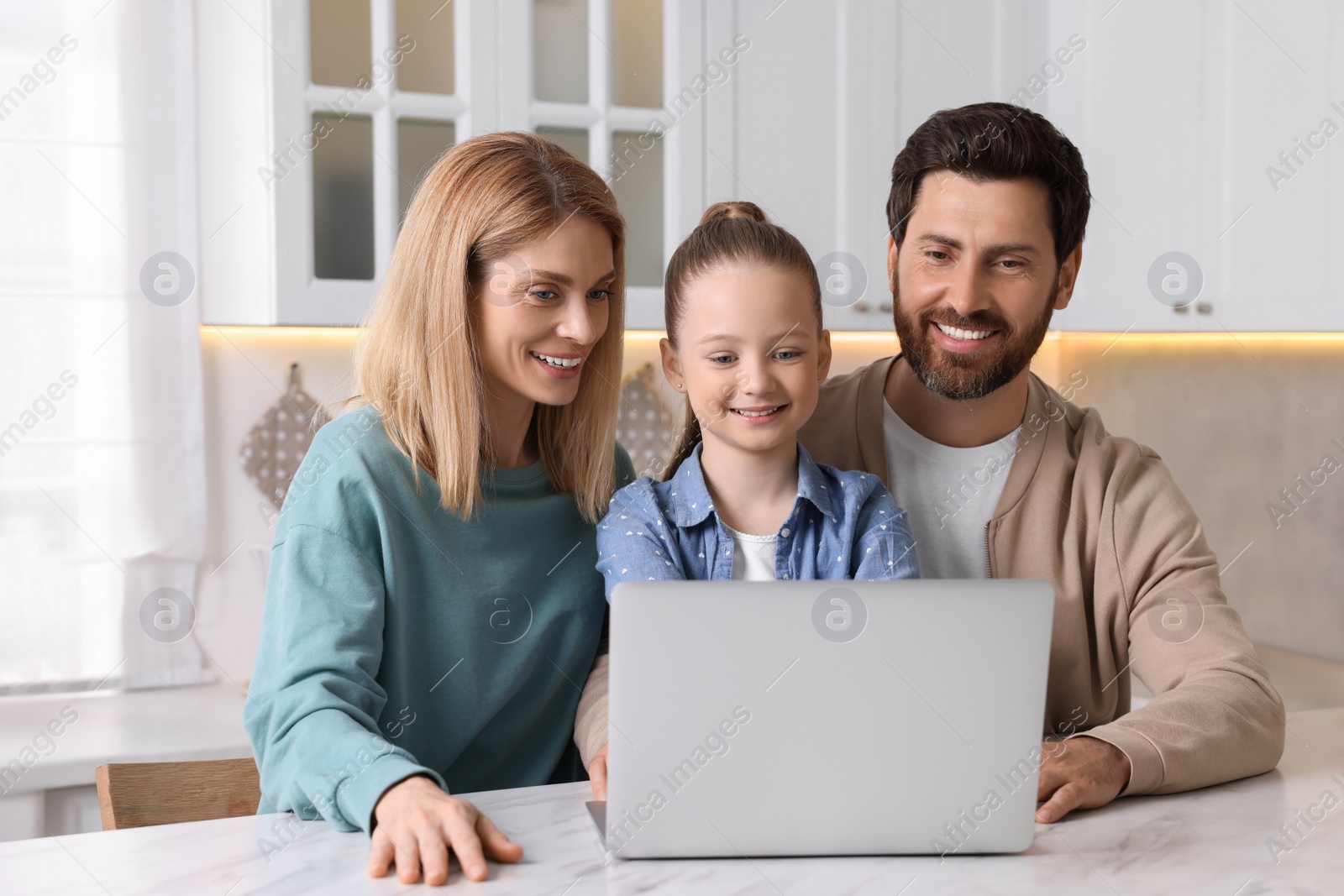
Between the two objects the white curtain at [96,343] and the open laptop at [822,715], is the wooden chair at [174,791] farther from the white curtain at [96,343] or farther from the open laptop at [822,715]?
the white curtain at [96,343]

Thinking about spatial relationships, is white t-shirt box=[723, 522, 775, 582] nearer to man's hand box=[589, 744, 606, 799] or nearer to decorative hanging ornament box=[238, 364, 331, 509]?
man's hand box=[589, 744, 606, 799]

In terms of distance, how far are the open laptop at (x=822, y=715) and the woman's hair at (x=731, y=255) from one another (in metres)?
0.46

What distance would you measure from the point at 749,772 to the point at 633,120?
1.75m

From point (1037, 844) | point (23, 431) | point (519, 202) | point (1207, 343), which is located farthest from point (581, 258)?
point (1207, 343)

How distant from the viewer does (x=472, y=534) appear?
1.25 metres

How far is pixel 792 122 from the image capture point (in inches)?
95.0

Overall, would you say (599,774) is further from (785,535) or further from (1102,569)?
(1102,569)

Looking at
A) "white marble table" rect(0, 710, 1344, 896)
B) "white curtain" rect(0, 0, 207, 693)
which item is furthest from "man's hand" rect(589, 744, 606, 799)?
"white curtain" rect(0, 0, 207, 693)

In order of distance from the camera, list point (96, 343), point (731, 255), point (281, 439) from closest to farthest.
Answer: point (731, 255)
point (96, 343)
point (281, 439)

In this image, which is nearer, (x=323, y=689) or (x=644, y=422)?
(x=323, y=689)

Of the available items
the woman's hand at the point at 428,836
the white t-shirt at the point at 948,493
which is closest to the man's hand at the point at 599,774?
the woman's hand at the point at 428,836

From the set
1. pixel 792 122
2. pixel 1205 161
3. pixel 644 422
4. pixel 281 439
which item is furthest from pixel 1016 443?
pixel 281 439

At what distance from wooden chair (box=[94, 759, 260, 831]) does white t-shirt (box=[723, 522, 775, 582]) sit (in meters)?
0.69

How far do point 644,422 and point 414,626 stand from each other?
154 centimetres
